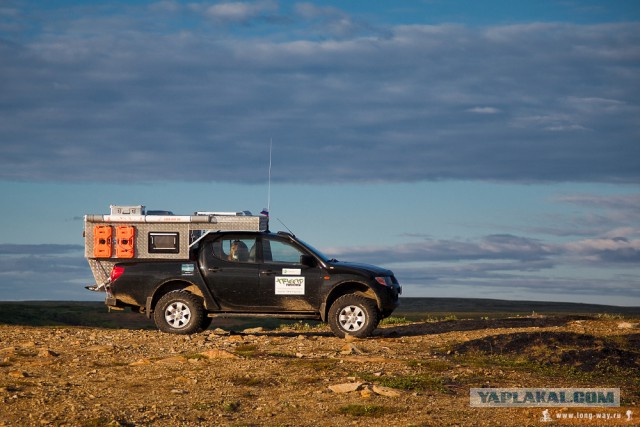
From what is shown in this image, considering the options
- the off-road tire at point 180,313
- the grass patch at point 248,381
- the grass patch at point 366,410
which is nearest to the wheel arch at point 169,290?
the off-road tire at point 180,313

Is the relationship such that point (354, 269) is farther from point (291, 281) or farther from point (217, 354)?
point (217, 354)

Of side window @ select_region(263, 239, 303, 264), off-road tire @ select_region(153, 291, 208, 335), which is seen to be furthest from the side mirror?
off-road tire @ select_region(153, 291, 208, 335)

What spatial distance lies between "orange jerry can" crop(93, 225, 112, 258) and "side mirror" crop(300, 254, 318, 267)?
4.21m

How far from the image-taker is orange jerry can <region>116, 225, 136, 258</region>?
65.0 ft

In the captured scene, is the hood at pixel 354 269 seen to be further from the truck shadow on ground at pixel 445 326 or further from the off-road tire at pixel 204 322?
the off-road tire at pixel 204 322

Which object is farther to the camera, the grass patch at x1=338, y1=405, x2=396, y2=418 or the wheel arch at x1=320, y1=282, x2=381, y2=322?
the wheel arch at x1=320, y1=282, x2=381, y2=322

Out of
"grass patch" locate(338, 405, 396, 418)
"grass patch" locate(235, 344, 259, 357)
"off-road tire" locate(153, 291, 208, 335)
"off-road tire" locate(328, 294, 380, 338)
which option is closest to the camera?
"grass patch" locate(338, 405, 396, 418)

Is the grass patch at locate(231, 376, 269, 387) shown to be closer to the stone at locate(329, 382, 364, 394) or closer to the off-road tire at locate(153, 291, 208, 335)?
the stone at locate(329, 382, 364, 394)

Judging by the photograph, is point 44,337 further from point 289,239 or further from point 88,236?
point 289,239

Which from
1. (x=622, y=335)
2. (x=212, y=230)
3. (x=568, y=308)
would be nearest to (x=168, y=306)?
(x=212, y=230)

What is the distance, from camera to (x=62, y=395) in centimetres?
1248

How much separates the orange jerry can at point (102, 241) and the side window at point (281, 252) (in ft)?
11.2

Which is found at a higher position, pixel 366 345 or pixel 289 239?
pixel 289 239

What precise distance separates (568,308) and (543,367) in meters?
78.3
